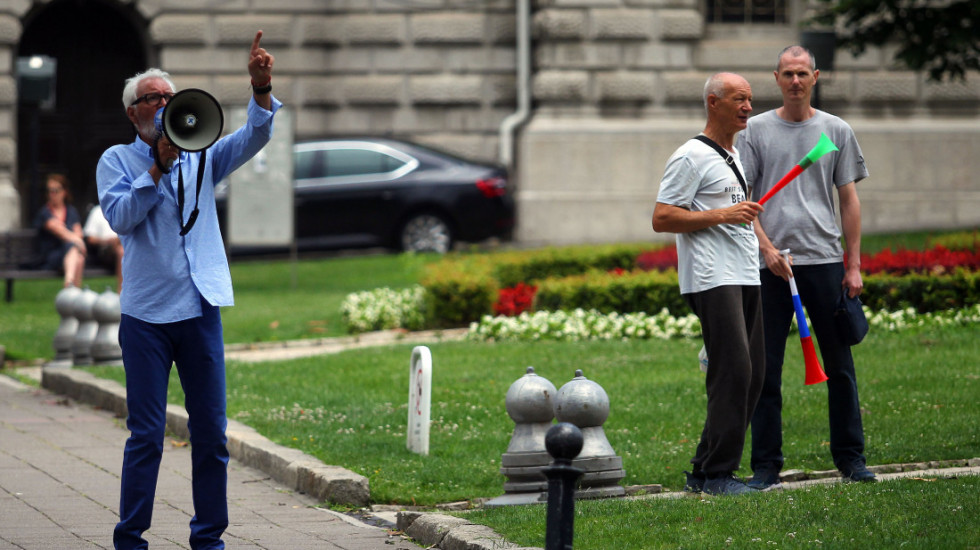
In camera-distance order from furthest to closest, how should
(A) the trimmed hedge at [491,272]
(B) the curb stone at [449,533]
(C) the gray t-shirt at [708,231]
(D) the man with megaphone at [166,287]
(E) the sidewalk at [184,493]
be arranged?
1. (A) the trimmed hedge at [491,272]
2. (C) the gray t-shirt at [708,231]
3. (E) the sidewalk at [184,493]
4. (B) the curb stone at [449,533]
5. (D) the man with megaphone at [166,287]

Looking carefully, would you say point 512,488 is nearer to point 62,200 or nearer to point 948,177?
point 62,200

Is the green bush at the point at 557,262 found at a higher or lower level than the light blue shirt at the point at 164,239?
lower

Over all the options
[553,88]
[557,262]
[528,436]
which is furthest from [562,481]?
[553,88]

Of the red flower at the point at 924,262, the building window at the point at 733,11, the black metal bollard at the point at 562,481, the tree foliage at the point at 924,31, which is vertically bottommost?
the red flower at the point at 924,262

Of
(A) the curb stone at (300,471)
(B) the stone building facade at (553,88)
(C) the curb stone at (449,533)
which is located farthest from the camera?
(B) the stone building facade at (553,88)

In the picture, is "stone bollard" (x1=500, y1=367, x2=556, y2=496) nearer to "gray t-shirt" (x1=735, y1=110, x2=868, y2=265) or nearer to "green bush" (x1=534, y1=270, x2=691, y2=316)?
"gray t-shirt" (x1=735, y1=110, x2=868, y2=265)

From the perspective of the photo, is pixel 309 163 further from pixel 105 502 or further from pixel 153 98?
pixel 153 98

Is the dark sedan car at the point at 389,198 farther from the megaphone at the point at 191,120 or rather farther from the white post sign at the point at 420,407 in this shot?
the megaphone at the point at 191,120

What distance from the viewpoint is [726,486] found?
6.55m

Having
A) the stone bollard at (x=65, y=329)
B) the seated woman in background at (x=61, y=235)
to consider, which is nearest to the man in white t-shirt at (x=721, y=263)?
the stone bollard at (x=65, y=329)

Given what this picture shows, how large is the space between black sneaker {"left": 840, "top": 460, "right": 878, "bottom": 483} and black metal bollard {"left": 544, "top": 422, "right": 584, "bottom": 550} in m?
2.54

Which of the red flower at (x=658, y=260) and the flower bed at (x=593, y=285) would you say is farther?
the red flower at (x=658, y=260)

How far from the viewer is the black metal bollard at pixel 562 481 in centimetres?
455

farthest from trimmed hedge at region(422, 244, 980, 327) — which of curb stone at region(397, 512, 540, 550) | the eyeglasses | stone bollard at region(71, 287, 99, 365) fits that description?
the eyeglasses
